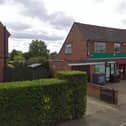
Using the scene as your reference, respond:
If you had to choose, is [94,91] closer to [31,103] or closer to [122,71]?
[31,103]

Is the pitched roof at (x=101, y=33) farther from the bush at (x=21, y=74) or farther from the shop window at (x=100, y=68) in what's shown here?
the bush at (x=21, y=74)

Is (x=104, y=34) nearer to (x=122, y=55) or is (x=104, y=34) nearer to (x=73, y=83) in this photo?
(x=122, y=55)

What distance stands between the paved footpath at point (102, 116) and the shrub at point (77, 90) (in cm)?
46

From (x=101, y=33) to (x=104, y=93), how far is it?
1404 centimetres

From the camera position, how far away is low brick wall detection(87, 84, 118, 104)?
43.5ft

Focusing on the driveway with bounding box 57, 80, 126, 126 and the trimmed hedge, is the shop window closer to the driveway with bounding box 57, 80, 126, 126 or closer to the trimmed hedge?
the driveway with bounding box 57, 80, 126, 126

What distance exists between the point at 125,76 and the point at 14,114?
20159 mm

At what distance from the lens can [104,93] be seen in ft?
45.9

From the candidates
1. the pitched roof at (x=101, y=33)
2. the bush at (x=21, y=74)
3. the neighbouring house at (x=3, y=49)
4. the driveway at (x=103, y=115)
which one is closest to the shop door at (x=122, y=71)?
the pitched roof at (x=101, y=33)

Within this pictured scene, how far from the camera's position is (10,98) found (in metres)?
7.43

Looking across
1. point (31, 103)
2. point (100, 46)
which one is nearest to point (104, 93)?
point (31, 103)

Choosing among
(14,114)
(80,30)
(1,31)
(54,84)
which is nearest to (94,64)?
(80,30)

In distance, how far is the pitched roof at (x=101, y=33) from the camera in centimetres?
2500

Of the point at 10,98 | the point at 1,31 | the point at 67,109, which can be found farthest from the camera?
the point at 1,31
